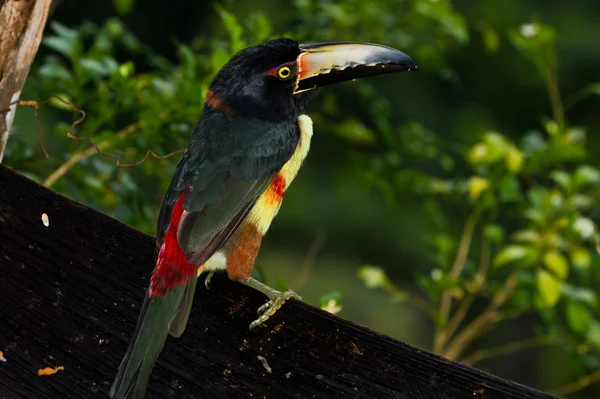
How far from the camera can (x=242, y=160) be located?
2154 mm

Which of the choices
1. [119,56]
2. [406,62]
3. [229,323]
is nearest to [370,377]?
[229,323]

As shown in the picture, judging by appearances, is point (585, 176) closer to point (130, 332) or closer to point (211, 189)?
point (211, 189)

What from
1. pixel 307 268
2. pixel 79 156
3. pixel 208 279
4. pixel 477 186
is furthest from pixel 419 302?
pixel 208 279

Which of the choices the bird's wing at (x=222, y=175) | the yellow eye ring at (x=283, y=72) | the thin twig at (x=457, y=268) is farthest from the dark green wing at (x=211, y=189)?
the thin twig at (x=457, y=268)

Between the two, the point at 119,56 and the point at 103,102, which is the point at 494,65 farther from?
the point at 103,102

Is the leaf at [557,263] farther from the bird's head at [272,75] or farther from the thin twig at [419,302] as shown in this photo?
the bird's head at [272,75]

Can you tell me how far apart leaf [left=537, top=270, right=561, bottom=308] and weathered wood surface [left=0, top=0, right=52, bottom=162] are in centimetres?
161

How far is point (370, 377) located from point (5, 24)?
1067mm

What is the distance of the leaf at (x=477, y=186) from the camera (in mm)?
3074

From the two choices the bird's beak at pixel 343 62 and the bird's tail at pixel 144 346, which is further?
the bird's beak at pixel 343 62

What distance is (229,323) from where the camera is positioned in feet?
5.34

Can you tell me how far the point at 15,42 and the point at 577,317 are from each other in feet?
6.07

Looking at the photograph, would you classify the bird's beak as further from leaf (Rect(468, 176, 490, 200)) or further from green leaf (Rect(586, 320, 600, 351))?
green leaf (Rect(586, 320, 600, 351))

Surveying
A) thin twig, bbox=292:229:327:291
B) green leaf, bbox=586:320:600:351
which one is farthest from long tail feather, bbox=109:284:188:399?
green leaf, bbox=586:320:600:351
